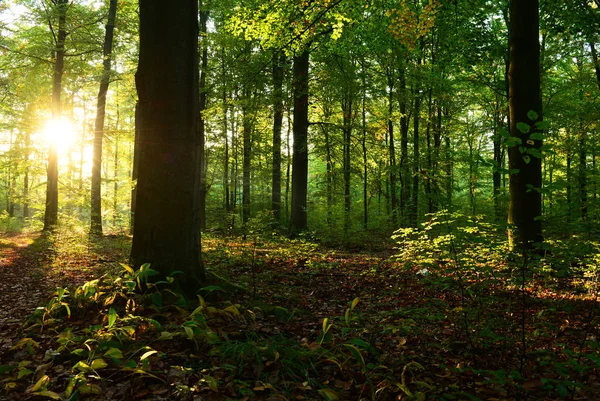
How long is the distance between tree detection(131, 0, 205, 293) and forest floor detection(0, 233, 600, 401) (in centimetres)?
46

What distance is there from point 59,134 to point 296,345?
1582cm

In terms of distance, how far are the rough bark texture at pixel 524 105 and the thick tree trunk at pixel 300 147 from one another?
7.32 meters

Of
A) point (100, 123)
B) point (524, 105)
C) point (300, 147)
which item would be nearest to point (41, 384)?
point (524, 105)

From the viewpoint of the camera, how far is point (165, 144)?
444 cm

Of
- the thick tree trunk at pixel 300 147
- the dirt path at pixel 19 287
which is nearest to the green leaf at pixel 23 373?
the dirt path at pixel 19 287

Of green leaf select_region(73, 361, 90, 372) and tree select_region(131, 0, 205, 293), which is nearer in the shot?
green leaf select_region(73, 361, 90, 372)

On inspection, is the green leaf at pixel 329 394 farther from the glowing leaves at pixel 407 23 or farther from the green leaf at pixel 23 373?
the glowing leaves at pixel 407 23

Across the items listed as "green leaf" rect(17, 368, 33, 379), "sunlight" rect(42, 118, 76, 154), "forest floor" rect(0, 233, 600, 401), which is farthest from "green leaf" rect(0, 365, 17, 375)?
"sunlight" rect(42, 118, 76, 154)

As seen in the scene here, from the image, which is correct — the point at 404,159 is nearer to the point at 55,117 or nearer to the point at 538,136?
the point at 538,136

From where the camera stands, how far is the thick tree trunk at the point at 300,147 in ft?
41.7

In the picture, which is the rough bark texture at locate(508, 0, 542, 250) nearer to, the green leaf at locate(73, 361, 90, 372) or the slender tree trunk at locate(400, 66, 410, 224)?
the green leaf at locate(73, 361, 90, 372)

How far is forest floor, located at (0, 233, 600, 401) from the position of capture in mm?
2676

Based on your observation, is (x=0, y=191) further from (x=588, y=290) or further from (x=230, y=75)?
(x=588, y=290)

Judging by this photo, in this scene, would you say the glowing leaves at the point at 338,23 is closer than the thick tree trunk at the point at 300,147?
Yes
